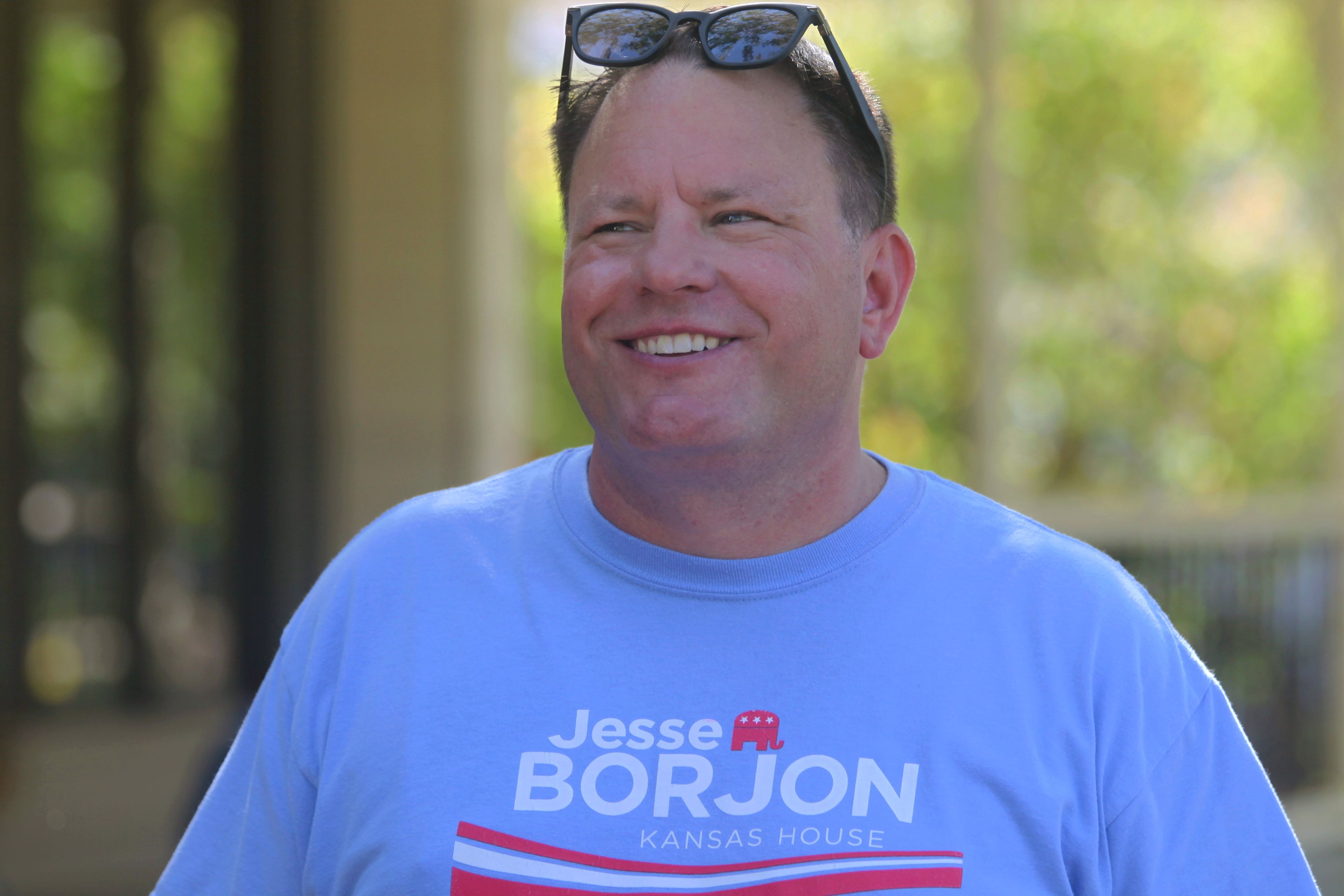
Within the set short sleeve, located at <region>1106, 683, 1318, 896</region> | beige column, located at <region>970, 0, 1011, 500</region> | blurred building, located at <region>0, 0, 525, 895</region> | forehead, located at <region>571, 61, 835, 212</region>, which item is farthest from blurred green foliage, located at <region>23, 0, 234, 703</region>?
short sleeve, located at <region>1106, 683, 1318, 896</region>

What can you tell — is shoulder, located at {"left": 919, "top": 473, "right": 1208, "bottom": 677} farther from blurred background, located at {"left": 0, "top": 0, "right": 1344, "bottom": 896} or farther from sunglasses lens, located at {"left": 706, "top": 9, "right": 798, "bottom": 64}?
blurred background, located at {"left": 0, "top": 0, "right": 1344, "bottom": 896}

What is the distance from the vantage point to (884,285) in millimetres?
1574

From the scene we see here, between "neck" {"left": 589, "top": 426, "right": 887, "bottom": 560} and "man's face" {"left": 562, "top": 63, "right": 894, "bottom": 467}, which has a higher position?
"man's face" {"left": 562, "top": 63, "right": 894, "bottom": 467}

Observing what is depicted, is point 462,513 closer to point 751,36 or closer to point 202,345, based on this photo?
point 751,36

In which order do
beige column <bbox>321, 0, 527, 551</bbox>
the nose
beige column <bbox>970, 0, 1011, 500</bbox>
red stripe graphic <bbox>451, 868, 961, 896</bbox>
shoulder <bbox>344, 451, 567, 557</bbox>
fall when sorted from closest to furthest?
red stripe graphic <bbox>451, 868, 961, 896</bbox>, the nose, shoulder <bbox>344, 451, 567, 557</bbox>, beige column <bbox>321, 0, 527, 551</bbox>, beige column <bbox>970, 0, 1011, 500</bbox>

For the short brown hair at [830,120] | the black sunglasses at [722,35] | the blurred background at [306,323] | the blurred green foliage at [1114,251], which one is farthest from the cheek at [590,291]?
the blurred green foliage at [1114,251]

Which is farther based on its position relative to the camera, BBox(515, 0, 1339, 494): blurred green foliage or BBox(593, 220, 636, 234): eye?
BBox(515, 0, 1339, 494): blurred green foliage

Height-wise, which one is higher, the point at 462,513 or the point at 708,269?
the point at 708,269

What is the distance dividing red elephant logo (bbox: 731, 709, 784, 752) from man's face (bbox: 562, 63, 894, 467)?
0.28 m

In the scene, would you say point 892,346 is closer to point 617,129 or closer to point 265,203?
point 265,203

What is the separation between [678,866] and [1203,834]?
20.7 inches

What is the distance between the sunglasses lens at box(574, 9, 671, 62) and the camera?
1.47 meters

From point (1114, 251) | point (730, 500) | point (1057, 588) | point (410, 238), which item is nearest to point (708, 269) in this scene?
point (730, 500)

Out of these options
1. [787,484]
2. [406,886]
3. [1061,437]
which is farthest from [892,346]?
[406,886]
